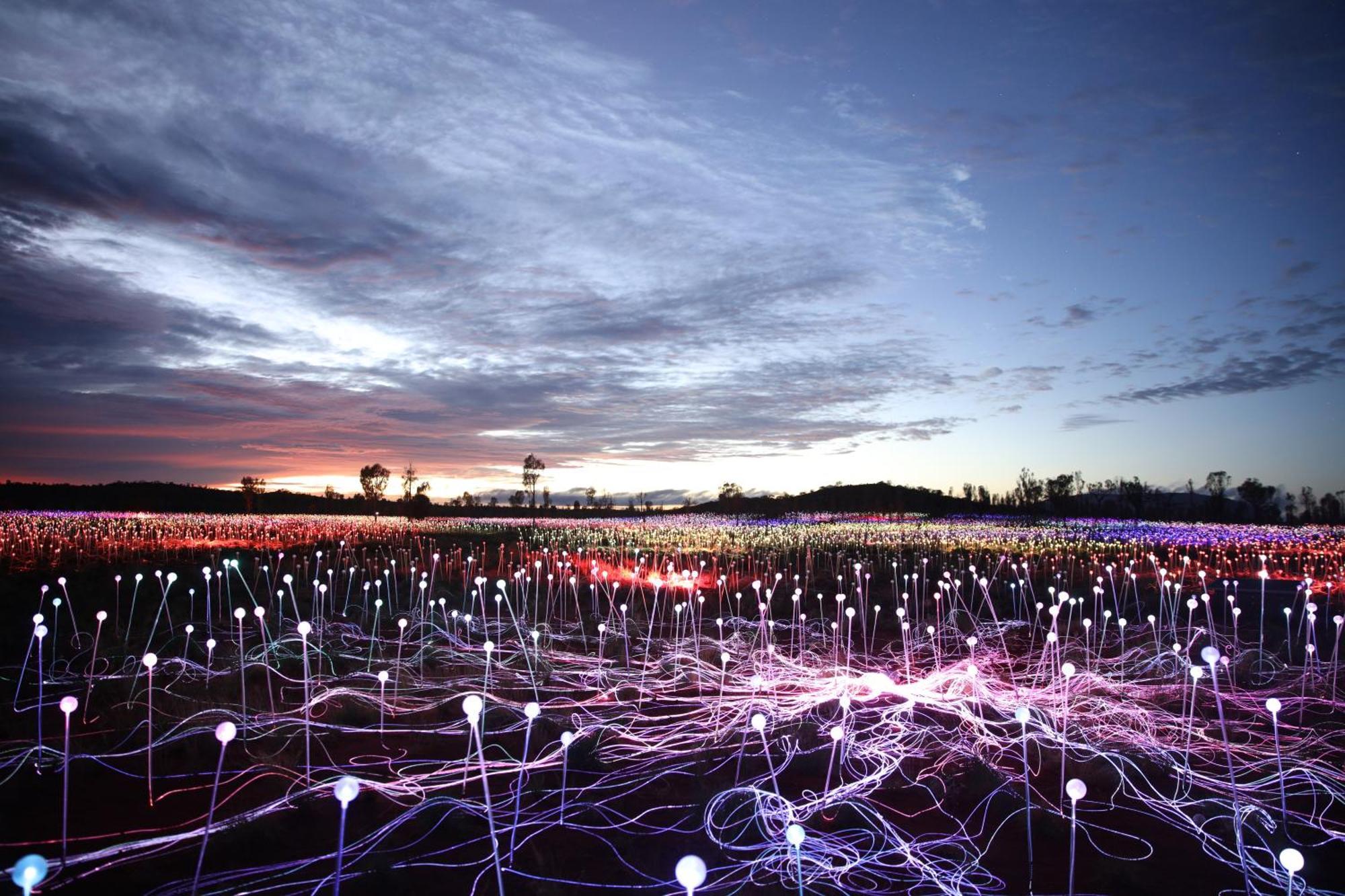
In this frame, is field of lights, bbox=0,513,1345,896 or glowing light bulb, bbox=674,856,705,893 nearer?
glowing light bulb, bbox=674,856,705,893

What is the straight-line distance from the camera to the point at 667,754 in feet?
20.5

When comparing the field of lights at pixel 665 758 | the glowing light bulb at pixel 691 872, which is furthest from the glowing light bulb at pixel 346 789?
the glowing light bulb at pixel 691 872

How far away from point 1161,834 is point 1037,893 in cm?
148

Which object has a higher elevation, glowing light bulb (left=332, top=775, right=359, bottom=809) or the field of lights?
glowing light bulb (left=332, top=775, right=359, bottom=809)

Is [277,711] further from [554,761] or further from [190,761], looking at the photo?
[554,761]

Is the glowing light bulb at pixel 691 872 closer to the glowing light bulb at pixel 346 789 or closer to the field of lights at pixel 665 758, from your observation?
the field of lights at pixel 665 758

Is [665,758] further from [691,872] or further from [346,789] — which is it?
[691,872]

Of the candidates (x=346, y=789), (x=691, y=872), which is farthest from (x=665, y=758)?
(x=691, y=872)

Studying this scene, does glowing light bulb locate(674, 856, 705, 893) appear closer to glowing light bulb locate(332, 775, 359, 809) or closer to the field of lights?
the field of lights

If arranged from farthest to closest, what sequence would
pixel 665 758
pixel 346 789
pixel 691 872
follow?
pixel 665 758
pixel 346 789
pixel 691 872

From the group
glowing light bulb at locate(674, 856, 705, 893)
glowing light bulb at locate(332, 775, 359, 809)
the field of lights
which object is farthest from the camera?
the field of lights

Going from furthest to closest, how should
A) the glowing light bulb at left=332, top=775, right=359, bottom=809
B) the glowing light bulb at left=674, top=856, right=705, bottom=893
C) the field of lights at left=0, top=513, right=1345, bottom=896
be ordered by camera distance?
the field of lights at left=0, top=513, right=1345, bottom=896 < the glowing light bulb at left=332, top=775, right=359, bottom=809 < the glowing light bulb at left=674, top=856, right=705, bottom=893

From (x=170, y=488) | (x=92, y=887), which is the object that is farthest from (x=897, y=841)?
(x=170, y=488)

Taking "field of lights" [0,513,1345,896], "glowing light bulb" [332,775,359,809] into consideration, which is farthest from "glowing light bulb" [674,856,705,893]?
"glowing light bulb" [332,775,359,809]
